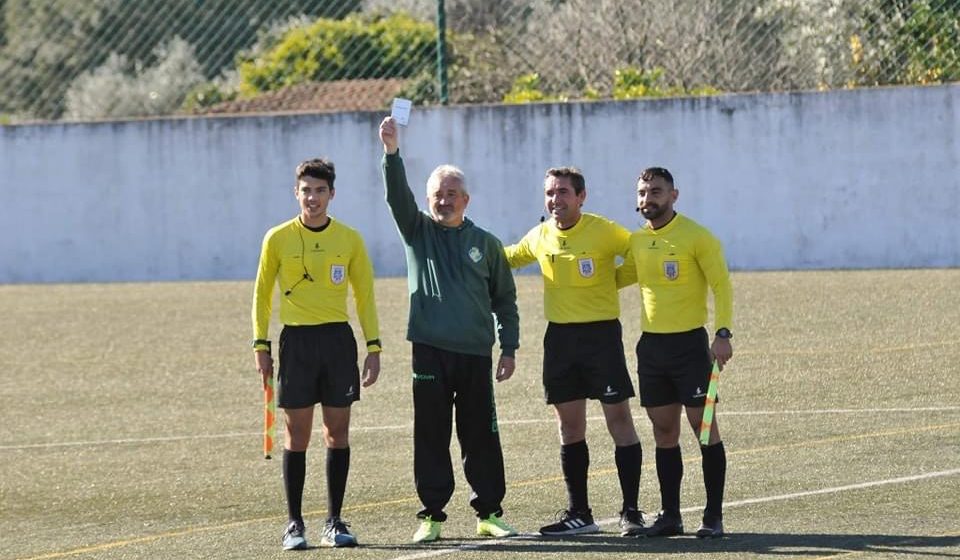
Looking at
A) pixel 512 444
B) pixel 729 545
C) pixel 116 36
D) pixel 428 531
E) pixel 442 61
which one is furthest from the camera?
pixel 116 36

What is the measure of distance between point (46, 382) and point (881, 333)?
22.9ft

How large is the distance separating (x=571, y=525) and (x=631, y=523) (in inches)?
11.7

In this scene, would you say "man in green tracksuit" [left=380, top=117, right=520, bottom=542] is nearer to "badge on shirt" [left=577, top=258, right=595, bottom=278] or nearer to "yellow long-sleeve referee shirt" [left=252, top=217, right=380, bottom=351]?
"yellow long-sleeve referee shirt" [left=252, top=217, right=380, bottom=351]

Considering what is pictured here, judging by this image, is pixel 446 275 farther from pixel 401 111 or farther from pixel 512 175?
pixel 512 175

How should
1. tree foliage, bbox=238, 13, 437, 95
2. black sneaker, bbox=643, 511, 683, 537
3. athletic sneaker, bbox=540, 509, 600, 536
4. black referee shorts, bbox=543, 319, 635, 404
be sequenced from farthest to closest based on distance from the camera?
tree foliage, bbox=238, 13, 437, 95 → black referee shorts, bbox=543, 319, 635, 404 → athletic sneaker, bbox=540, 509, 600, 536 → black sneaker, bbox=643, 511, 683, 537

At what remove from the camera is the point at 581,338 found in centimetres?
850

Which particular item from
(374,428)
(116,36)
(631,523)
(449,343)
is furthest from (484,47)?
(631,523)

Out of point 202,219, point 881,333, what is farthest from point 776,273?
point 202,219

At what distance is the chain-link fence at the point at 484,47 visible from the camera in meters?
20.8

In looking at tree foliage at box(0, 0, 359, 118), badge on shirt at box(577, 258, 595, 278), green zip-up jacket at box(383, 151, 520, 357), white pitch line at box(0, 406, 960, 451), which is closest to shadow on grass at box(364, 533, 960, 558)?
green zip-up jacket at box(383, 151, 520, 357)

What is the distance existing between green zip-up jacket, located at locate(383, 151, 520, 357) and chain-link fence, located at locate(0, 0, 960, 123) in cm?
1313

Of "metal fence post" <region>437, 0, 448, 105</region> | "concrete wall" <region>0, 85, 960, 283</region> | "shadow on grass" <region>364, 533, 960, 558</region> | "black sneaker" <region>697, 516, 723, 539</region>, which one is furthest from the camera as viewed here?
"metal fence post" <region>437, 0, 448, 105</region>

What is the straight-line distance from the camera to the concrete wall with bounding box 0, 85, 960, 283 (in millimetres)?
20062

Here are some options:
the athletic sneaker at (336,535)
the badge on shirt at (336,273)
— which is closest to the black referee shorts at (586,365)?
the badge on shirt at (336,273)
